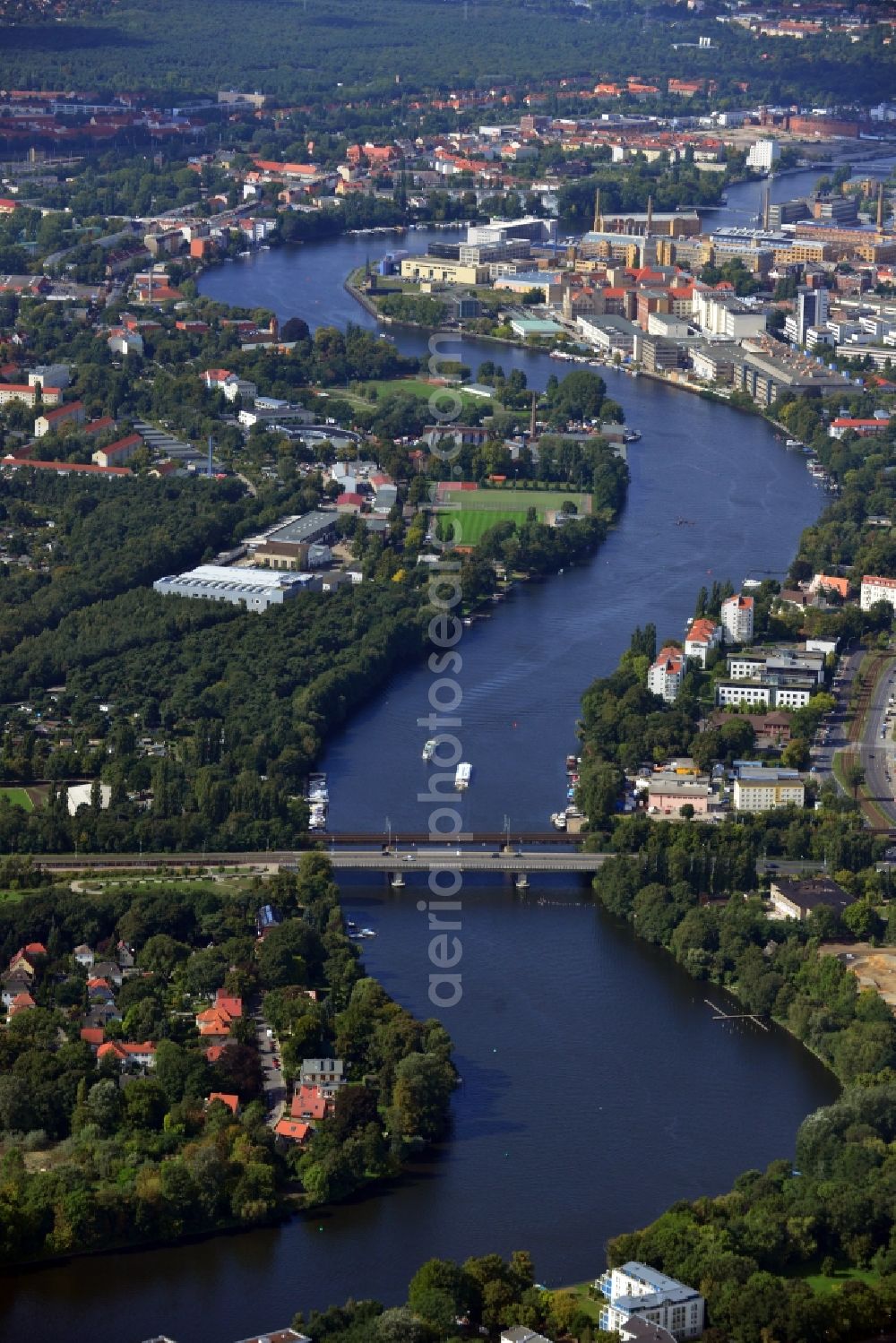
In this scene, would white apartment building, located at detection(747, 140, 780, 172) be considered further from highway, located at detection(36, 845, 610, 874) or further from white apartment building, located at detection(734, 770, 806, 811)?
highway, located at detection(36, 845, 610, 874)

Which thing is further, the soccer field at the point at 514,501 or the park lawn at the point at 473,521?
the soccer field at the point at 514,501

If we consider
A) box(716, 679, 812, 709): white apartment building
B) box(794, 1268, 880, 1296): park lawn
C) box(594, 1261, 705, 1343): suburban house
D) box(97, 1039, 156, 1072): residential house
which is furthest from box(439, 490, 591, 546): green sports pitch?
A: box(594, 1261, 705, 1343): suburban house

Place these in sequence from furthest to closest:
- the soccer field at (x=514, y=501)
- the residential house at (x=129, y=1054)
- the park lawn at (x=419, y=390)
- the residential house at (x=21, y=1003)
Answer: the park lawn at (x=419, y=390) → the soccer field at (x=514, y=501) → the residential house at (x=21, y=1003) → the residential house at (x=129, y=1054)

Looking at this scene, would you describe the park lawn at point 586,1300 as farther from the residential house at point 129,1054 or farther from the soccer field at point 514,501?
the soccer field at point 514,501

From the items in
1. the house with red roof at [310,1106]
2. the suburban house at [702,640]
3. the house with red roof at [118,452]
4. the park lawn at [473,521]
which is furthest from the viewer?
the house with red roof at [118,452]

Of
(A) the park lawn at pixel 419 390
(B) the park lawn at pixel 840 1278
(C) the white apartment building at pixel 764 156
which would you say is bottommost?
(B) the park lawn at pixel 840 1278

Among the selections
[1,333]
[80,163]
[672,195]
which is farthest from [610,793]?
[80,163]

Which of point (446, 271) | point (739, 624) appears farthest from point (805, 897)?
point (446, 271)

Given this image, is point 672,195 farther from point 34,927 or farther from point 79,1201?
point 79,1201

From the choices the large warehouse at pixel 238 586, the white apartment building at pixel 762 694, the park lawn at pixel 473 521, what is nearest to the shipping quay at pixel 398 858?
the white apartment building at pixel 762 694
